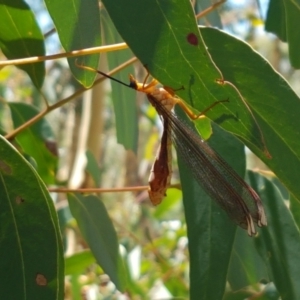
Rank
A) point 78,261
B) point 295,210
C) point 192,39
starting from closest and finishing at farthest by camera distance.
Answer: point 192,39, point 295,210, point 78,261

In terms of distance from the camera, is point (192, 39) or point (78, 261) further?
point (78, 261)

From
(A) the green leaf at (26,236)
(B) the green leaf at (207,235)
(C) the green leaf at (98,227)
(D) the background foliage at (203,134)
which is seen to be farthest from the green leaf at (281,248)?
(A) the green leaf at (26,236)

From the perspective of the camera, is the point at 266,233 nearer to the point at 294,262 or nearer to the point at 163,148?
the point at 294,262

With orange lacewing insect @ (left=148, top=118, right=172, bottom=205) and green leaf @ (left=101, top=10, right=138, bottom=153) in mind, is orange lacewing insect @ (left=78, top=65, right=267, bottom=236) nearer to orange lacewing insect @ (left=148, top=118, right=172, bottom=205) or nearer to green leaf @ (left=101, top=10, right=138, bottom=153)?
orange lacewing insect @ (left=148, top=118, right=172, bottom=205)

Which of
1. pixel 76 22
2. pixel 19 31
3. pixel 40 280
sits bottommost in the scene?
pixel 40 280

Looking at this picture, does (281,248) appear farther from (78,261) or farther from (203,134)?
(78,261)

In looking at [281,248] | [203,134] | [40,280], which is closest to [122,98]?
[203,134]
